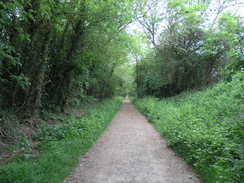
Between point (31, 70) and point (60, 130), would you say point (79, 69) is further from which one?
point (60, 130)

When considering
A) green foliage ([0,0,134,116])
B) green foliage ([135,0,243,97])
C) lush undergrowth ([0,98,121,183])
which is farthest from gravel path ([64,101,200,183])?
green foliage ([135,0,243,97])

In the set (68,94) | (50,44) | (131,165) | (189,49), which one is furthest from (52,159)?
(189,49)

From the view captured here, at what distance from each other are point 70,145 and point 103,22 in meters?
5.70

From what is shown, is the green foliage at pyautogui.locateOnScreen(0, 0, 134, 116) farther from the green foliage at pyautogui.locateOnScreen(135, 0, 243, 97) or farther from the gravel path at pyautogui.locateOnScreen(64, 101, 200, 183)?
the green foliage at pyautogui.locateOnScreen(135, 0, 243, 97)

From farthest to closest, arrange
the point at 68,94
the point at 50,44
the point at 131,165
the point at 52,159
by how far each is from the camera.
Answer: the point at 68,94 → the point at 50,44 → the point at 131,165 → the point at 52,159

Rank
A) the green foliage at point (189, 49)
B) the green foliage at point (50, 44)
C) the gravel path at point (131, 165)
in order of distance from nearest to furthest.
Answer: the gravel path at point (131, 165) → the green foliage at point (50, 44) → the green foliage at point (189, 49)

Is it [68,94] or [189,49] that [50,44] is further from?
[189,49]

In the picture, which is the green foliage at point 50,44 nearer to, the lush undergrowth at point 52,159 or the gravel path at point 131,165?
the lush undergrowth at point 52,159

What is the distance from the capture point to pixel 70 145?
16.6ft

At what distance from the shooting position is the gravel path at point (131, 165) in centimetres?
363

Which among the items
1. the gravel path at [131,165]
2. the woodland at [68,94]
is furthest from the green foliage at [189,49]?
the gravel path at [131,165]

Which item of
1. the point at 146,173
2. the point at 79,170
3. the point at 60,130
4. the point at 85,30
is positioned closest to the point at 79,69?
the point at 85,30

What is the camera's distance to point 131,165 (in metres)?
4.27

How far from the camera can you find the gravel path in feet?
11.9
